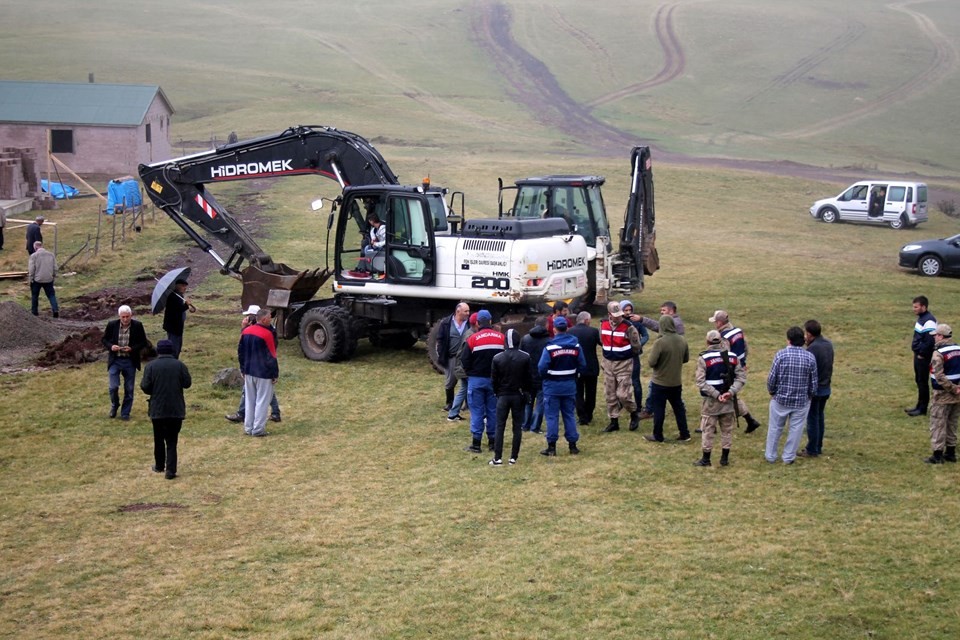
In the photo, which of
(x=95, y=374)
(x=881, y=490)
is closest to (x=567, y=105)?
(x=95, y=374)

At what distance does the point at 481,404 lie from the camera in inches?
559

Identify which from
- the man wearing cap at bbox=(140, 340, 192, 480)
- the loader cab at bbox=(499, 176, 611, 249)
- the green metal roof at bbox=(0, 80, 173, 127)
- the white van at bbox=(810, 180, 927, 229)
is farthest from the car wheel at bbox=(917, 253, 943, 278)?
the green metal roof at bbox=(0, 80, 173, 127)

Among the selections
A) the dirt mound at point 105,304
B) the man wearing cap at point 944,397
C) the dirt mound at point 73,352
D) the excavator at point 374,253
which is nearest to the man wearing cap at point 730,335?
the man wearing cap at point 944,397

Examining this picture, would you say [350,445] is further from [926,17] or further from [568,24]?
[926,17]

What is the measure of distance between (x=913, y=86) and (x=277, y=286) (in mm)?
69811

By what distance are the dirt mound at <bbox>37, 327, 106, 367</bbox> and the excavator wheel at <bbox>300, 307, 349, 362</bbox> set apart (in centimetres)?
352

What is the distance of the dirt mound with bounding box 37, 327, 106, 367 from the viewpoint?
18.6m

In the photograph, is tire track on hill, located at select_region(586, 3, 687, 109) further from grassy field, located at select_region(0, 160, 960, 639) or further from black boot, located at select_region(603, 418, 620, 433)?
black boot, located at select_region(603, 418, 620, 433)

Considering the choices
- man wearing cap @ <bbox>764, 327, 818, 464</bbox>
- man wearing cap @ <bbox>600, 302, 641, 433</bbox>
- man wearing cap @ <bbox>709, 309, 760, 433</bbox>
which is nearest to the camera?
man wearing cap @ <bbox>764, 327, 818, 464</bbox>

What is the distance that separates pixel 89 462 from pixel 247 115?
51128 millimetres

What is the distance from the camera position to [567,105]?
75625 mm

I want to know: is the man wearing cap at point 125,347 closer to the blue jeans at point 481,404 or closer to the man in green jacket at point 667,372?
the blue jeans at point 481,404

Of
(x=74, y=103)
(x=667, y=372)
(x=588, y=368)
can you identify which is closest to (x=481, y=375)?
(x=588, y=368)

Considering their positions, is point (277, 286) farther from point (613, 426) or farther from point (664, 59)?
point (664, 59)
